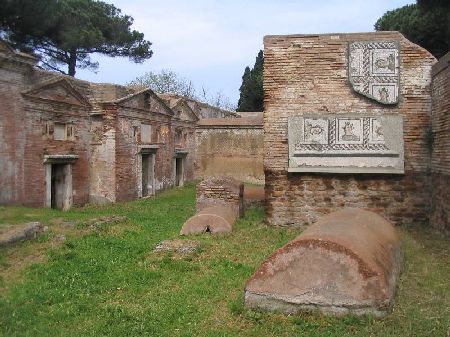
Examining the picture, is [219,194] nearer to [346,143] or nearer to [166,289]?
[346,143]

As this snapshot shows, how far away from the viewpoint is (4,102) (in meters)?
12.8

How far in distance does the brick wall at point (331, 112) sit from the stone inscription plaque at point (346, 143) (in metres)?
0.16

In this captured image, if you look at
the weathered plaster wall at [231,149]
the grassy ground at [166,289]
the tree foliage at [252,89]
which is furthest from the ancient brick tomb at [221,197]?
the tree foliage at [252,89]

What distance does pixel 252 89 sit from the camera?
3591 centimetres

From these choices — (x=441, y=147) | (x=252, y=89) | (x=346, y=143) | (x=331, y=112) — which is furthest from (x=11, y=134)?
(x=252, y=89)

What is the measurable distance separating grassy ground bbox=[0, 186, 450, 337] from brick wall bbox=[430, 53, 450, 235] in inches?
17.0

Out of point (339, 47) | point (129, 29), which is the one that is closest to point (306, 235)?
point (339, 47)

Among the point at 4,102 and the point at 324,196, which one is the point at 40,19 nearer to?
the point at 4,102

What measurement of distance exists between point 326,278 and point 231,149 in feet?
67.3

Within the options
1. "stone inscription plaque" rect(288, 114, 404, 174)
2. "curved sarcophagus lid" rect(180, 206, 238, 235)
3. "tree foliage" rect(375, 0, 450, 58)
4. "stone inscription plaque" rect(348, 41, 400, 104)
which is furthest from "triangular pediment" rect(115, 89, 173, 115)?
"tree foliage" rect(375, 0, 450, 58)

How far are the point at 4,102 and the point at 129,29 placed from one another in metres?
17.1

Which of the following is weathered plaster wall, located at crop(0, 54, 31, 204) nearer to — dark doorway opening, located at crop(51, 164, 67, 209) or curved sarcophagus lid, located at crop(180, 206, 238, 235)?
dark doorway opening, located at crop(51, 164, 67, 209)

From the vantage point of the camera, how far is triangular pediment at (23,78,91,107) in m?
14.1

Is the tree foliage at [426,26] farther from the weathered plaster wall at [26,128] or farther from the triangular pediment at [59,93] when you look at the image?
the weathered plaster wall at [26,128]
